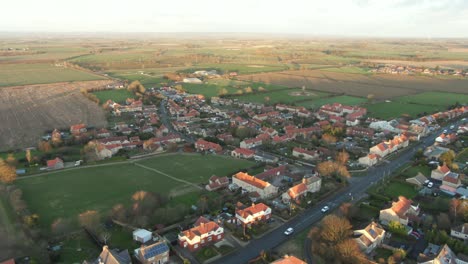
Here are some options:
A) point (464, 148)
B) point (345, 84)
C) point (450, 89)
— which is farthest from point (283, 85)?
point (464, 148)

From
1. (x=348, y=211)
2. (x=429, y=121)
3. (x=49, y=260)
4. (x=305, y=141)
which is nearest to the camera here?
(x=49, y=260)

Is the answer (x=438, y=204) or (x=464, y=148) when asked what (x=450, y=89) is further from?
(x=438, y=204)

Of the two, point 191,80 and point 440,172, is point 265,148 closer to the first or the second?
point 440,172

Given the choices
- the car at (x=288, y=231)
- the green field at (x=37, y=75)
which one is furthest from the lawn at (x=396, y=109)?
the green field at (x=37, y=75)

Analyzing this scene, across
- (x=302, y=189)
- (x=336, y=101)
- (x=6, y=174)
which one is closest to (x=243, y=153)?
(x=302, y=189)

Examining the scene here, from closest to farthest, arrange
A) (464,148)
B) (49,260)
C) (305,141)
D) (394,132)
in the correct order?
(49,260), (464,148), (305,141), (394,132)

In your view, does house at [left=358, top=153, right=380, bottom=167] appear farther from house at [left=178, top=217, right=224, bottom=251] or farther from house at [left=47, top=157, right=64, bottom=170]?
house at [left=47, top=157, right=64, bottom=170]

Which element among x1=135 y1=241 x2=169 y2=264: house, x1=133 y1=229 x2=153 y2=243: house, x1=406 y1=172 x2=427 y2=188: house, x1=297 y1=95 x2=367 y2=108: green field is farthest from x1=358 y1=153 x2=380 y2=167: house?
x1=297 y1=95 x2=367 y2=108: green field

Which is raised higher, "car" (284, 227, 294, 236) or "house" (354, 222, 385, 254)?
"house" (354, 222, 385, 254)
